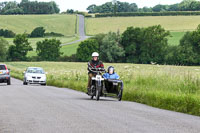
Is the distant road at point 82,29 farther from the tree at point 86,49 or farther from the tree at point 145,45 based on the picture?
the tree at point 145,45

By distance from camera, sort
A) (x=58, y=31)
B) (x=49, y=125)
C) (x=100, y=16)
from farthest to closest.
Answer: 1. (x=100, y=16)
2. (x=58, y=31)
3. (x=49, y=125)

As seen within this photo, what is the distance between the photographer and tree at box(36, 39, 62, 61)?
131250mm

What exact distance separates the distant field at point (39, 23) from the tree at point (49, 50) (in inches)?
969

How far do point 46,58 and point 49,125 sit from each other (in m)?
122

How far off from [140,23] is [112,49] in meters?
43.2

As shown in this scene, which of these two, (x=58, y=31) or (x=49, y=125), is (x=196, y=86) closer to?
(x=49, y=125)

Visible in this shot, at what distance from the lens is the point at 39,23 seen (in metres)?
173

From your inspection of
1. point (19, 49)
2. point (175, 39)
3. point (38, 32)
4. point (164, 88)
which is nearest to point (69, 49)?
point (19, 49)

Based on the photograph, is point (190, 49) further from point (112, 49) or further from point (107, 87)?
point (107, 87)

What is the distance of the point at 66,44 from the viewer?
142375mm

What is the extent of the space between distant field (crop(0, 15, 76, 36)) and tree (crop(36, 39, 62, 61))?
24612mm

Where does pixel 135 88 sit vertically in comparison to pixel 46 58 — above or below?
above

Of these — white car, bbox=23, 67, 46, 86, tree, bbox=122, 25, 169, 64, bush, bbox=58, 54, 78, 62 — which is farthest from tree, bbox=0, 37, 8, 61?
white car, bbox=23, 67, 46, 86

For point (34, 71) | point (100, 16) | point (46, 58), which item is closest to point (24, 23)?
point (100, 16)
